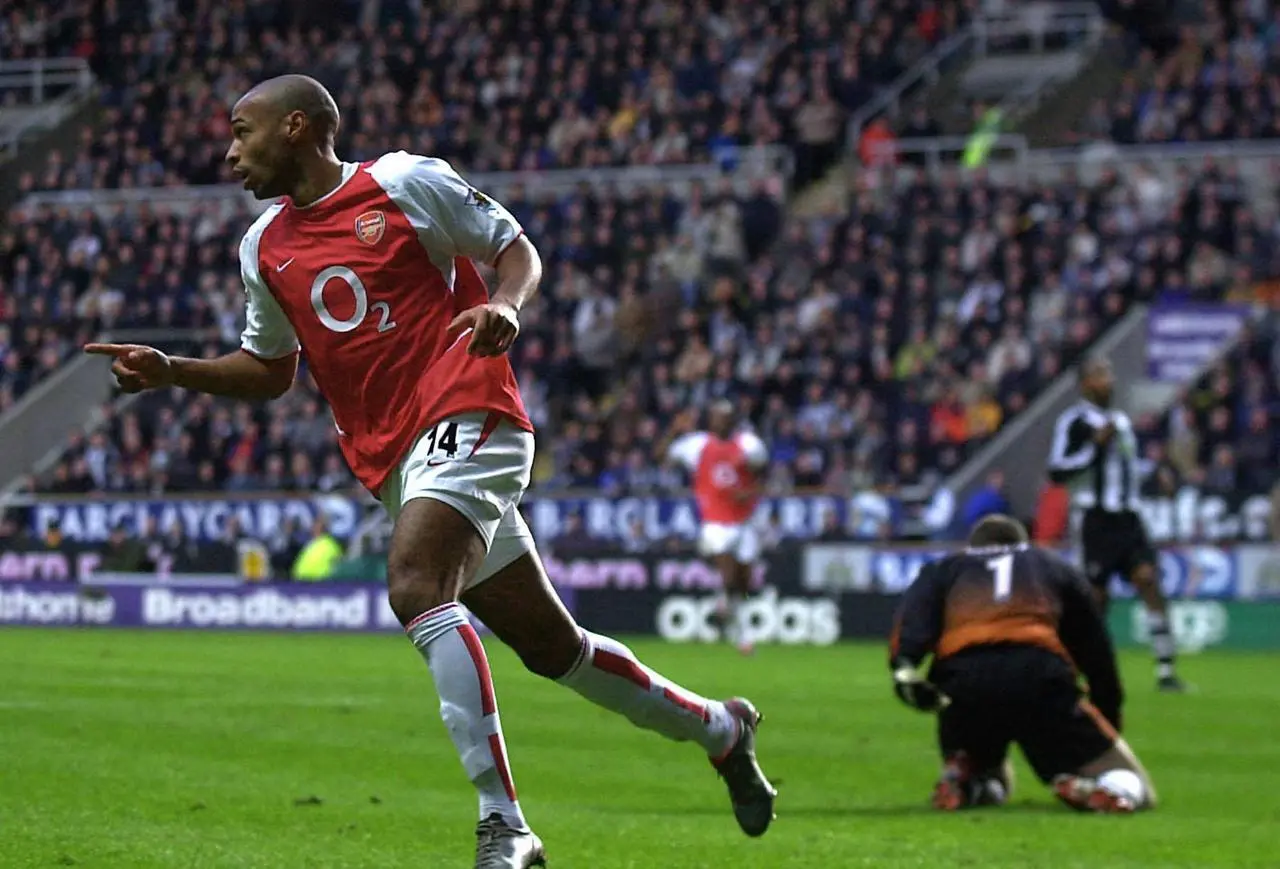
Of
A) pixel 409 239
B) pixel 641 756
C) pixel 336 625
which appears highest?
pixel 409 239

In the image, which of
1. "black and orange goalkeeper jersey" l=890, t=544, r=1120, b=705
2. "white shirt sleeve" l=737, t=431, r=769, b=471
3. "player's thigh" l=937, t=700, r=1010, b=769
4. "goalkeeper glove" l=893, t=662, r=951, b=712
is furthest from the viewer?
"white shirt sleeve" l=737, t=431, r=769, b=471

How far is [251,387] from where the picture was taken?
23.8 feet

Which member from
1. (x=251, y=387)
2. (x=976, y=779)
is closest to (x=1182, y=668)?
(x=976, y=779)

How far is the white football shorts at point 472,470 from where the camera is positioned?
21.2 ft

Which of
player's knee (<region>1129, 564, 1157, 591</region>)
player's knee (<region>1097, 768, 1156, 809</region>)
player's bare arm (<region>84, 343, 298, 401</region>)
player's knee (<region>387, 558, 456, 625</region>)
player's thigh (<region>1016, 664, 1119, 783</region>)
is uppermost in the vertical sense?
player's bare arm (<region>84, 343, 298, 401</region>)

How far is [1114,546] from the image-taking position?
1762 cm

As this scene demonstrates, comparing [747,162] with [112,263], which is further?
[112,263]

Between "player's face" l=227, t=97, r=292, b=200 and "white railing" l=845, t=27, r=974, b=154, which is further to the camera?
"white railing" l=845, t=27, r=974, b=154

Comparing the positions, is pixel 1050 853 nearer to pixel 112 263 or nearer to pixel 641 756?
pixel 641 756

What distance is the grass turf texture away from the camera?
7.81 metres

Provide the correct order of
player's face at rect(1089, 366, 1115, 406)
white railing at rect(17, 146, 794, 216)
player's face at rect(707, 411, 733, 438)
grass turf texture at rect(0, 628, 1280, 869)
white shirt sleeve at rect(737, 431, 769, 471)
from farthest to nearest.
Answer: white railing at rect(17, 146, 794, 216), white shirt sleeve at rect(737, 431, 769, 471), player's face at rect(707, 411, 733, 438), player's face at rect(1089, 366, 1115, 406), grass turf texture at rect(0, 628, 1280, 869)

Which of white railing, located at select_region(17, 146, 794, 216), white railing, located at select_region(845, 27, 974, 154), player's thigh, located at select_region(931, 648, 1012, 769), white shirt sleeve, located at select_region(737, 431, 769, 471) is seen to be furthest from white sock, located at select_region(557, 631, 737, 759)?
white railing, located at select_region(845, 27, 974, 154)

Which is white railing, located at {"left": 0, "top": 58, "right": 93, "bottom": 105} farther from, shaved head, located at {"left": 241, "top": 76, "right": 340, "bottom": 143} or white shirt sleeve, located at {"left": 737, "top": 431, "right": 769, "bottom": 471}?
shaved head, located at {"left": 241, "top": 76, "right": 340, "bottom": 143}

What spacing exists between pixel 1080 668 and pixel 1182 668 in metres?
11.4
